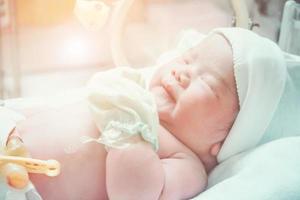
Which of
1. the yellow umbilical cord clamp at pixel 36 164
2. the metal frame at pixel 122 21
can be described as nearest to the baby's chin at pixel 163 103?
the yellow umbilical cord clamp at pixel 36 164

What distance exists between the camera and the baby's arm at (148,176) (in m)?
0.98

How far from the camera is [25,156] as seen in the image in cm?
97

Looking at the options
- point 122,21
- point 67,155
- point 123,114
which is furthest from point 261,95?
point 122,21

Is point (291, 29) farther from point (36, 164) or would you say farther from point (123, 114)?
point (36, 164)

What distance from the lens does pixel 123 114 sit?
107cm

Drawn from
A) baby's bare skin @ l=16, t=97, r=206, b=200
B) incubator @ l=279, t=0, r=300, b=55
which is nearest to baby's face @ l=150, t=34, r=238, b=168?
baby's bare skin @ l=16, t=97, r=206, b=200

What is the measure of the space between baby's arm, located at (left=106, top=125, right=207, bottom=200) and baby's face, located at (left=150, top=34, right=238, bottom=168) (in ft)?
0.24

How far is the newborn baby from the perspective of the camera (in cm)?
100

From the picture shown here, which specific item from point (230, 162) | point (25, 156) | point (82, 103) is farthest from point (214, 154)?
point (25, 156)

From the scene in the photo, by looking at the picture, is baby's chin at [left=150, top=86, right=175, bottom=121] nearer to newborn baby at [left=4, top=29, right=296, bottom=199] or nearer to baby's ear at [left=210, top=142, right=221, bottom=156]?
newborn baby at [left=4, top=29, right=296, bottom=199]

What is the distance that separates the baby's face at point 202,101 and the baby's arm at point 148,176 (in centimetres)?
7

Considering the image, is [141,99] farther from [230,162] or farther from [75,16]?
[75,16]

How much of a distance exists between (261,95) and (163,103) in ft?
0.71

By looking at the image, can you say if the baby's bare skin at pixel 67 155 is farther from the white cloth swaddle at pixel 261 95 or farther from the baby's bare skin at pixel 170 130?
the white cloth swaddle at pixel 261 95
